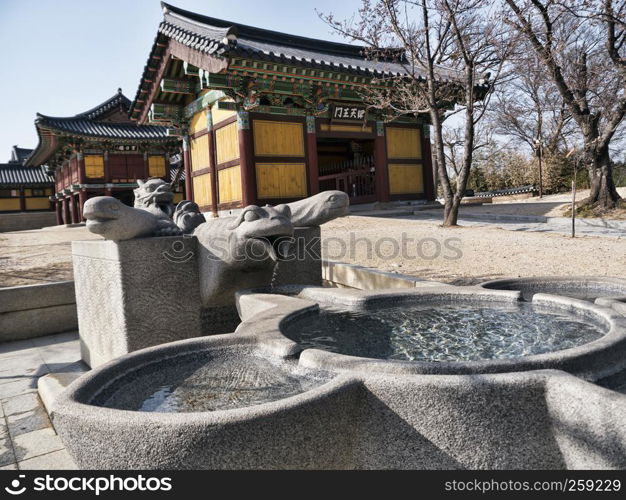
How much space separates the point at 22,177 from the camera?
101 ft


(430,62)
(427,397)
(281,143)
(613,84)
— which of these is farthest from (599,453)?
(613,84)

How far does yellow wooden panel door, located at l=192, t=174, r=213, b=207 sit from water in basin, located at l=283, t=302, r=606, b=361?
1177 cm

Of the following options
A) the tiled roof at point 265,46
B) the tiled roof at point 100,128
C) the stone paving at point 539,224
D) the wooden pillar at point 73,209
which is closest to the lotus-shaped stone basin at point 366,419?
the stone paving at point 539,224

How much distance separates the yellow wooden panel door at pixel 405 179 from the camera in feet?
49.1

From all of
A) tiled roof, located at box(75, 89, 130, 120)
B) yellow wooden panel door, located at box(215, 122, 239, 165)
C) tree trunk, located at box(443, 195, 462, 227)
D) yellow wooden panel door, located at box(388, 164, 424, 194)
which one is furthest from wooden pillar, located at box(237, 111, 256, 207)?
tiled roof, located at box(75, 89, 130, 120)

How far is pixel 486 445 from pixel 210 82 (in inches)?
460

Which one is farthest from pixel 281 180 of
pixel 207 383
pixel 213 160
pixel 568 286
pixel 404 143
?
pixel 207 383

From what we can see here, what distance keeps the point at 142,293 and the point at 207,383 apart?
1860 millimetres

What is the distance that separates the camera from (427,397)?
A: 63.3 inches

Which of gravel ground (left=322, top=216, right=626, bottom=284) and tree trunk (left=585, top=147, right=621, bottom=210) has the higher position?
tree trunk (left=585, top=147, right=621, bottom=210)

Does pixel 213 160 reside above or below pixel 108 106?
below

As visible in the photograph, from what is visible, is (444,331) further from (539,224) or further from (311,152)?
(311,152)

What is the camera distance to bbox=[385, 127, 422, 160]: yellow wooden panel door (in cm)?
1497

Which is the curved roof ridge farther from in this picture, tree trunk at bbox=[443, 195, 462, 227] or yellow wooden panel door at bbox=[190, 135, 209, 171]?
tree trunk at bbox=[443, 195, 462, 227]
